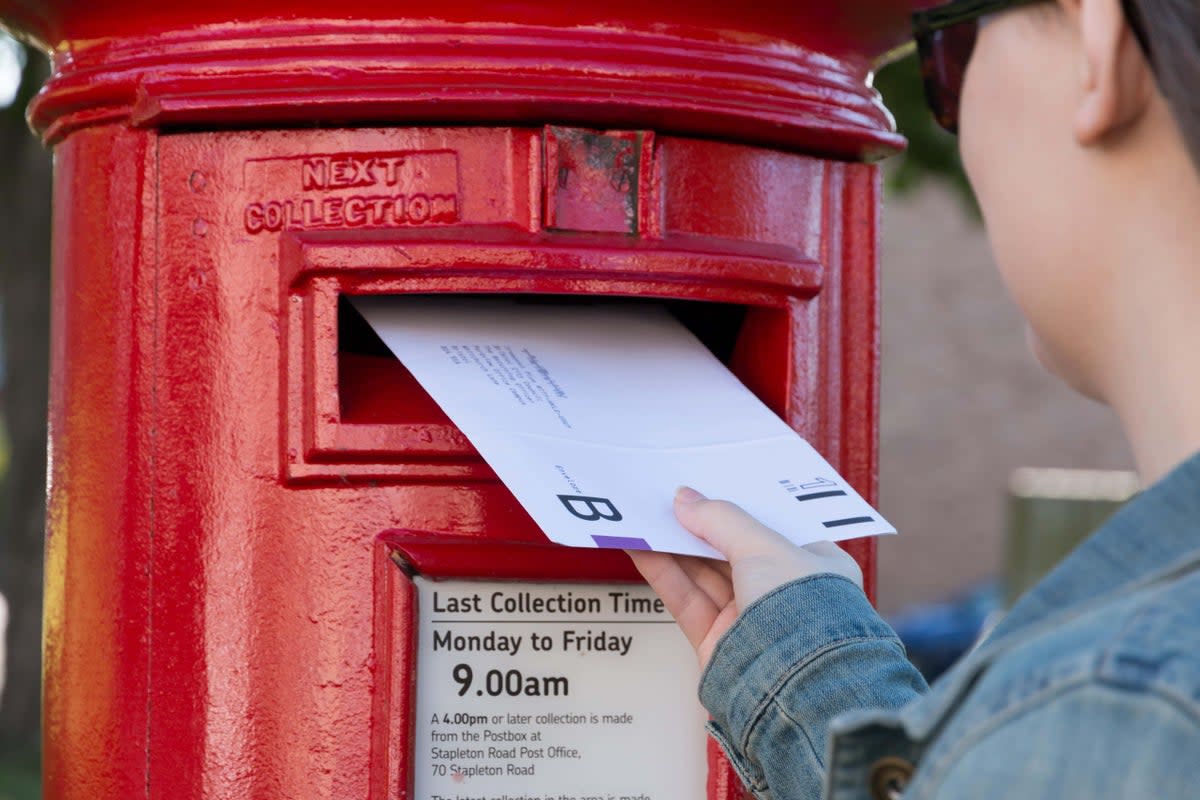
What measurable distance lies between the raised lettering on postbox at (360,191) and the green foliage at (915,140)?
3917 millimetres

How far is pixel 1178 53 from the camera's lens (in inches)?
33.9

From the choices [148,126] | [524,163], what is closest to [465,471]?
[524,163]

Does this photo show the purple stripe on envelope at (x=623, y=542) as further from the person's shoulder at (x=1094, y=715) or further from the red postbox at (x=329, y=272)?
the person's shoulder at (x=1094, y=715)

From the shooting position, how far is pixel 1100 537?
0.92 metres

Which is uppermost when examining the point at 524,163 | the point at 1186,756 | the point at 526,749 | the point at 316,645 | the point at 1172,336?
the point at 524,163

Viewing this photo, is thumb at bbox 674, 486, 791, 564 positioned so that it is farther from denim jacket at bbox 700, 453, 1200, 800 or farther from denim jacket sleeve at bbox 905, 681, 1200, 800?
denim jacket sleeve at bbox 905, 681, 1200, 800

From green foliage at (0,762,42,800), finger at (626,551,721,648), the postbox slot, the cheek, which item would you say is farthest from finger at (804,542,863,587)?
green foliage at (0,762,42,800)

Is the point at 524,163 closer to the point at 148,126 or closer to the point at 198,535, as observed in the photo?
the point at 148,126

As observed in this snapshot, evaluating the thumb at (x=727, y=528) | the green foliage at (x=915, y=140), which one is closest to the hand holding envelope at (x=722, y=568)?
the thumb at (x=727, y=528)

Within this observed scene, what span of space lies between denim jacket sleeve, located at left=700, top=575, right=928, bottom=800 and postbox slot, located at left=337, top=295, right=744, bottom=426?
0.37 m

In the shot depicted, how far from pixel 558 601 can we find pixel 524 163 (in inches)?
17.2

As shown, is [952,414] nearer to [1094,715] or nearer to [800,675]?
[800,675]

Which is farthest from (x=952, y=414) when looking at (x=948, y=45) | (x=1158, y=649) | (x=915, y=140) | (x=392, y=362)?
(x=1158, y=649)

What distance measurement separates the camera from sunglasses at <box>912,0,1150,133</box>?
1061 mm
